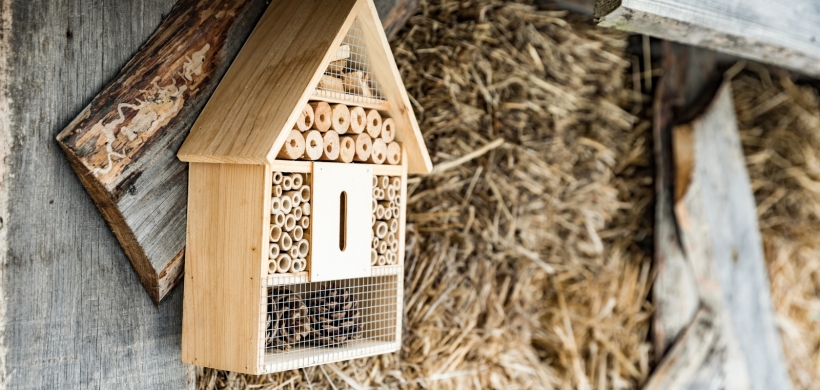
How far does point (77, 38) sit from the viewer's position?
1493 mm

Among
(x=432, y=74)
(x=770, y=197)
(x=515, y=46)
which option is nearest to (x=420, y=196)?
(x=432, y=74)

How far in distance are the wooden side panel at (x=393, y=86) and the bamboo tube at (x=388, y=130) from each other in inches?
0.5

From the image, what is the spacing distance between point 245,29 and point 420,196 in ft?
2.50

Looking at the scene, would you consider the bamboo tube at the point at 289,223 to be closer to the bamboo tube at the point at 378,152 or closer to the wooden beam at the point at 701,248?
the bamboo tube at the point at 378,152

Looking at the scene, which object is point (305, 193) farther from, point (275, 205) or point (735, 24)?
point (735, 24)

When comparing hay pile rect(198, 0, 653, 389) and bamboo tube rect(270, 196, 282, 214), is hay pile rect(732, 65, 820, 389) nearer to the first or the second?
hay pile rect(198, 0, 653, 389)

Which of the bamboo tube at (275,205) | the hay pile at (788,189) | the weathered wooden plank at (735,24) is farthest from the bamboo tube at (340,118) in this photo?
the hay pile at (788,189)

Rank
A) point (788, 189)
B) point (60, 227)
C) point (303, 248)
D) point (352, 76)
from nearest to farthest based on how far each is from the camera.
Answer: point (60, 227), point (303, 248), point (352, 76), point (788, 189)

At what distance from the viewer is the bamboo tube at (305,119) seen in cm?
154

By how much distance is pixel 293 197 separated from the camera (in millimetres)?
1561

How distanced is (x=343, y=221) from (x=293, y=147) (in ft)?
0.79

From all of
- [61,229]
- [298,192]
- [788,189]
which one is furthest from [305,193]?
[788,189]

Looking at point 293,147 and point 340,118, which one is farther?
point 340,118

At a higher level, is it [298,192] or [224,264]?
[298,192]
